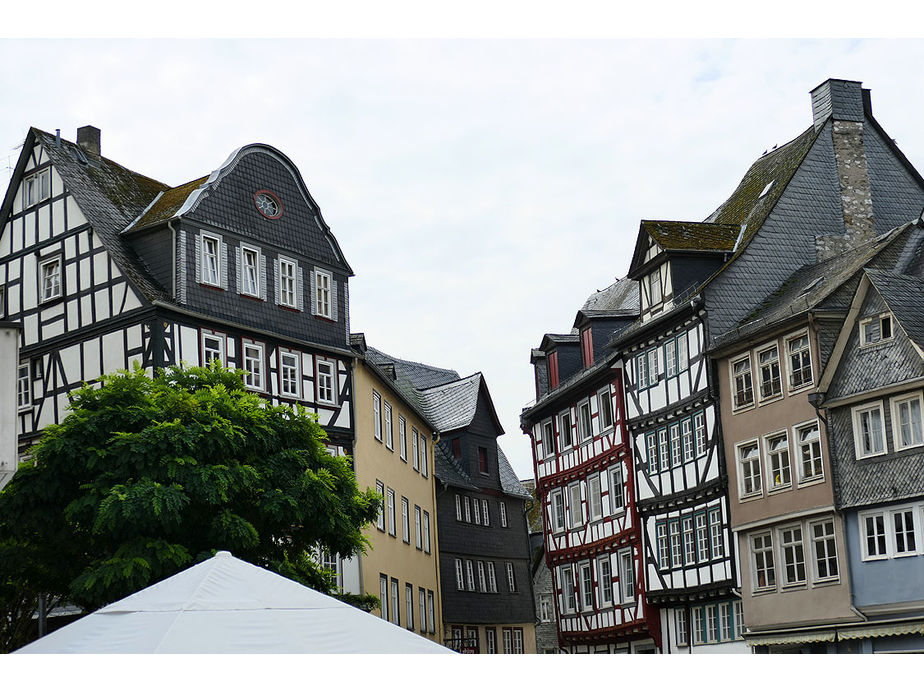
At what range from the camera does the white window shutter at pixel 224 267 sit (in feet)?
111

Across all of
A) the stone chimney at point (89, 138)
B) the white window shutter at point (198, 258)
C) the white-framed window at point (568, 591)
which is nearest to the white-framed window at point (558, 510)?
the white-framed window at point (568, 591)

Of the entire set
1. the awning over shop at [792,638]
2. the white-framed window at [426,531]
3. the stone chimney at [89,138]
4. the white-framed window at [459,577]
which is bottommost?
the awning over shop at [792,638]

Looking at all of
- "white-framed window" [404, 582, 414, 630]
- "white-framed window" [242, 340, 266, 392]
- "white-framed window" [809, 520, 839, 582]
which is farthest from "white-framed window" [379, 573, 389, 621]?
"white-framed window" [809, 520, 839, 582]

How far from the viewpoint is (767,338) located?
30219mm

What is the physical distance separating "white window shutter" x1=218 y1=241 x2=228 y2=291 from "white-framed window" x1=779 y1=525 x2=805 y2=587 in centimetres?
1517

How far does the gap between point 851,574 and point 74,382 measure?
61.6 feet

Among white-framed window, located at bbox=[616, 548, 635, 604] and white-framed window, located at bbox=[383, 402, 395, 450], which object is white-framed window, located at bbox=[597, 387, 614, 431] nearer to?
white-framed window, located at bbox=[616, 548, 635, 604]

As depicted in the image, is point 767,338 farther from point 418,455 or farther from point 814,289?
point 418,455

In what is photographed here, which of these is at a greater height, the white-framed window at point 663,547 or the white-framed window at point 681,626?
the white-framed window at point 663,547

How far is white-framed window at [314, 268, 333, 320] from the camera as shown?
36844 mm

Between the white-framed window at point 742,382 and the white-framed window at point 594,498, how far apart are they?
798 centimetres

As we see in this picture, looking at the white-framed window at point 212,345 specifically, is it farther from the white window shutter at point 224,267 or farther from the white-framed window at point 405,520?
the white-framed window at point 405,520

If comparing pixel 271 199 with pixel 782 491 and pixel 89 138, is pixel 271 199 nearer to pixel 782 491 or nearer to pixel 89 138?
pixel 89 138

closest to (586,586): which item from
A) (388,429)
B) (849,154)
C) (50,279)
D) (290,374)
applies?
(388,429)
